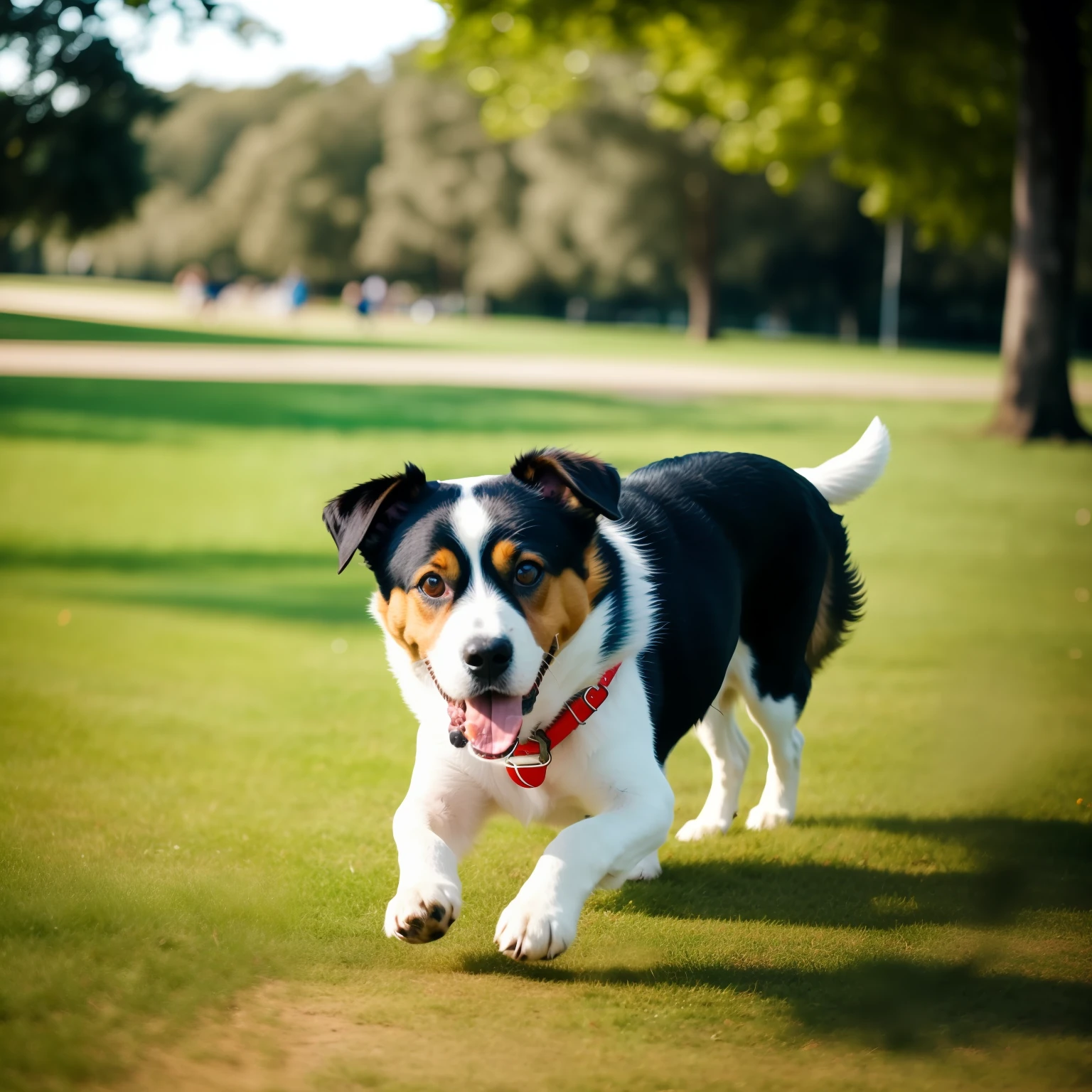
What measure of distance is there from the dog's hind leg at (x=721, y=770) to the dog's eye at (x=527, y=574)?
5.74 ft

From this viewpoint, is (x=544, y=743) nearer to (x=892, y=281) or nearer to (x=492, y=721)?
(x=492, y=721)

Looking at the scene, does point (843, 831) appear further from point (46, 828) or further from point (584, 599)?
point (46, 828)

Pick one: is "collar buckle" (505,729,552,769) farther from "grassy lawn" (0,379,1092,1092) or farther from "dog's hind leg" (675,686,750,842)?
"dog's hind leg" (675,686,750,842)

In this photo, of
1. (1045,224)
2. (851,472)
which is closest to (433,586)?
(851,472)

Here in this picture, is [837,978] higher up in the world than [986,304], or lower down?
higher up

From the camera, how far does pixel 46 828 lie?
18.0ft

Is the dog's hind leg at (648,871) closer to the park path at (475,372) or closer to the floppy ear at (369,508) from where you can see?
the floppy ear at (369,508)

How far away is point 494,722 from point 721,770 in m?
1.87

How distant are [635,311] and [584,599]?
2983 inches

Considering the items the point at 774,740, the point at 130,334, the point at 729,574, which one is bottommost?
the point at 130,334

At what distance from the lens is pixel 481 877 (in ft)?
16.3

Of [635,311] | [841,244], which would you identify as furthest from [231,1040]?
[635,311]

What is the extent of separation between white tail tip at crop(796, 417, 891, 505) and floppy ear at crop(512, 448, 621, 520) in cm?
190

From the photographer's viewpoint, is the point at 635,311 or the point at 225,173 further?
the point at 225,173
